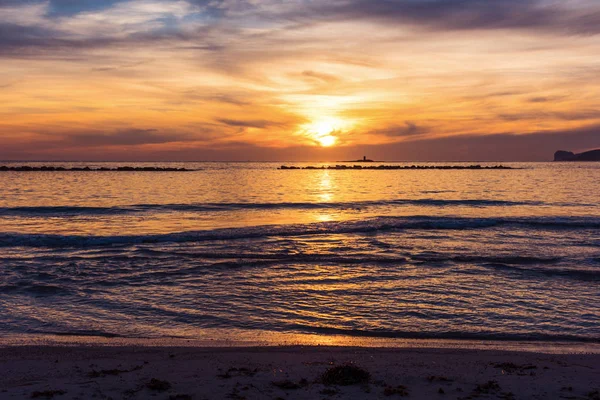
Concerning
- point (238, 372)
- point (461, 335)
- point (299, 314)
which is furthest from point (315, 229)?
point (238, 372)

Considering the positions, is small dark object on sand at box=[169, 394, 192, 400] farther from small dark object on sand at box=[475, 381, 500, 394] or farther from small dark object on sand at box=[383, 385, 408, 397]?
small dark object on sand at box=[475, 381, 500, 394]

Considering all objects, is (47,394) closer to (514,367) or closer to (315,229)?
(514,367)

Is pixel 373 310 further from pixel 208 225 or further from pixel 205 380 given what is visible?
pixel 208 225

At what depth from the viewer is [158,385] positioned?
20.3ft

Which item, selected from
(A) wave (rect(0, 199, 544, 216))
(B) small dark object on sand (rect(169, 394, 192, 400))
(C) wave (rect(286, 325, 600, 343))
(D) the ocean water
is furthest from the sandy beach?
(A) wave (rect(0, 199, 544, 216))

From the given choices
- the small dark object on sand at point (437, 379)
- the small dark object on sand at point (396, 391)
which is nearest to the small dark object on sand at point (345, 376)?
the small dark object on sand at point (396, 391)

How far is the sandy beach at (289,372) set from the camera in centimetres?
608

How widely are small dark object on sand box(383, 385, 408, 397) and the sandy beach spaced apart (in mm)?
14

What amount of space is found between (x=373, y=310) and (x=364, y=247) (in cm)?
866

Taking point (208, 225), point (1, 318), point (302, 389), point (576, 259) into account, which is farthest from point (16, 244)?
point (576, 259)

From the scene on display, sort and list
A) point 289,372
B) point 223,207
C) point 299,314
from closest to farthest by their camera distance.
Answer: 1. point 289,372
2. point 299,314
3. point 223,207

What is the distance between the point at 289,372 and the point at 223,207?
29.7 metres

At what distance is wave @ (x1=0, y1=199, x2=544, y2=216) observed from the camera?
32.6 m

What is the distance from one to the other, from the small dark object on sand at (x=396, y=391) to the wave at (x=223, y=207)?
28.8m
